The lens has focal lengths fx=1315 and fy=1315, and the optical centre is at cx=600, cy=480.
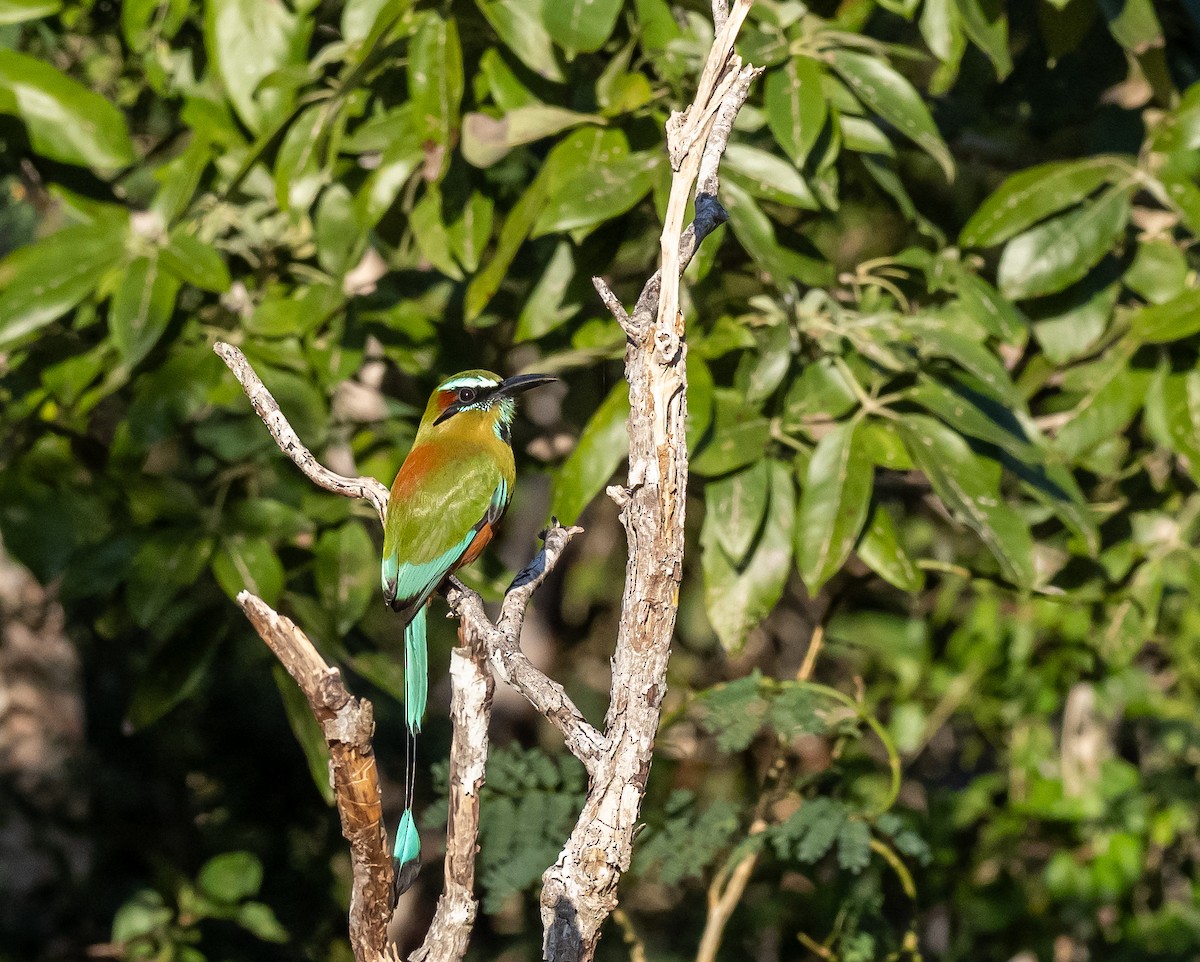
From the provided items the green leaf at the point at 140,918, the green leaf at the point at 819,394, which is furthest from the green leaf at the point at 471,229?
the green leaf at the point at 140,918

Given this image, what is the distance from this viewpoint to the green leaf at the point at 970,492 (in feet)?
7.32

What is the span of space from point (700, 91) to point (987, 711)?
2.90 m

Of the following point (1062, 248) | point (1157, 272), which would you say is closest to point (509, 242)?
point (1062, 248)

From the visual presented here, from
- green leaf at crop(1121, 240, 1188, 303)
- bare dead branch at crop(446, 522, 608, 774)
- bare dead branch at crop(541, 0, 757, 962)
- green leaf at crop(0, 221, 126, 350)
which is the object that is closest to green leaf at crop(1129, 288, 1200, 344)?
green leaf at crop(1121, 240, 1188, 303)

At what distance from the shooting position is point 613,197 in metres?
2.12

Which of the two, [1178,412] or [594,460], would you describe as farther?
[1178,412]

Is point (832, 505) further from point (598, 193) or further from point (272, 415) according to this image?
point (272, 415)

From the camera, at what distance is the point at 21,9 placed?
2365 mm

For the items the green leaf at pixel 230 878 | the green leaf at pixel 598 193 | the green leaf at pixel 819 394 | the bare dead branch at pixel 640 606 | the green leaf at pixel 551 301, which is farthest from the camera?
the green leaf at pixel 230 878

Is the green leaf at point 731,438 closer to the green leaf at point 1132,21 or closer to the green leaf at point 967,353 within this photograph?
the green leaf at point 967,353

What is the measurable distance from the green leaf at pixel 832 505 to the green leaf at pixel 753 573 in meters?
0.06

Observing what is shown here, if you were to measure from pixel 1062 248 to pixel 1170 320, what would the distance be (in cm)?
25

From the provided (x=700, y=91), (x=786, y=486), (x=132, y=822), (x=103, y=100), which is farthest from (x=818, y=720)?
(x=132, y=822)

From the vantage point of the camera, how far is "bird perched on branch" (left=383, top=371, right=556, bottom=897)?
199 centimetres
